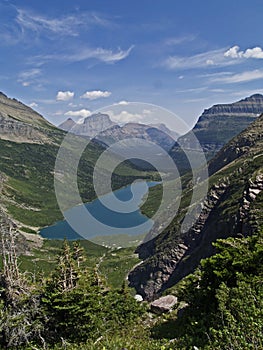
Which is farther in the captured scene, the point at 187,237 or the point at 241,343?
the point at 187,237

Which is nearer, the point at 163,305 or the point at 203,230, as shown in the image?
the point at 163,305

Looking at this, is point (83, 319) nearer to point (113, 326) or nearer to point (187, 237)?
point (113, 326)

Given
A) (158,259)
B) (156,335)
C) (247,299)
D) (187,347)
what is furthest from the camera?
(158,259)

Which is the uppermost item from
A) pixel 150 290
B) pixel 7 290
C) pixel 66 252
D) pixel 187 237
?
pixel 66 252

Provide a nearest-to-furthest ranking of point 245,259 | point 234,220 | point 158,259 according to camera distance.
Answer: point 245,259, point 234,220, point 158,259

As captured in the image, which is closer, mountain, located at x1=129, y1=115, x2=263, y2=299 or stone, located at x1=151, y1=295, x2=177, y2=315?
stone, located at x1=151, y1=295, x2=177, y2=315

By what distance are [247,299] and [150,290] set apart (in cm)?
11144

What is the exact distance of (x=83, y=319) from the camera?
25359mm

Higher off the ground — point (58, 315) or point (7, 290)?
point (7, 290)

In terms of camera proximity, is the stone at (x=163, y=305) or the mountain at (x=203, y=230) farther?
the mountain at (x=203, y=230)

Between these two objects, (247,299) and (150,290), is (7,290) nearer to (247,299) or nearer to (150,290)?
(247,299)

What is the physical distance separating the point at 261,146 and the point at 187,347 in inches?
7884

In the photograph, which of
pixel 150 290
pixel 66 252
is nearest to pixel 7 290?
pixel 66 252

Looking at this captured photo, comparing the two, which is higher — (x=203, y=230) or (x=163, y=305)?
(x=163, y=305)
